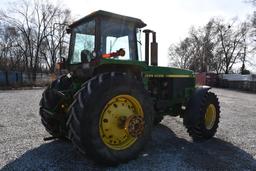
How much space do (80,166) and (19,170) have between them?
83 cm

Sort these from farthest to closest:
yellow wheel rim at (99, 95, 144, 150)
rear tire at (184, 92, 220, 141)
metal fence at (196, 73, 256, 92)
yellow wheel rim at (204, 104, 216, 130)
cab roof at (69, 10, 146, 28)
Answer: metal fence at (196, 73, 256, 92)
yellow wheel rim at (204, 104, 216, 130)
rear tire at (184, 92, 220, 141)
cab roof at (69, 10, 146, 28)
yellow wheel rim at (99, 95, 144, 150)

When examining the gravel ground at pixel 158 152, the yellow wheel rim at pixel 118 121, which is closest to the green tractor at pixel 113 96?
the yellow wheel rim at pixel 118 121

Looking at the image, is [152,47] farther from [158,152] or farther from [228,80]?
[228,80]

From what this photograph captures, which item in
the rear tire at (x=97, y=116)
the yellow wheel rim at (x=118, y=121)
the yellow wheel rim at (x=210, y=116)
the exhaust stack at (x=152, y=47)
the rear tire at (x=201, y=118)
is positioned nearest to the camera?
the rear tire at (x=97, y=116)

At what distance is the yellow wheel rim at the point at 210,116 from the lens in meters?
5.32

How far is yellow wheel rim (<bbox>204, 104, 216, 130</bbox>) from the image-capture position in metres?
5.32

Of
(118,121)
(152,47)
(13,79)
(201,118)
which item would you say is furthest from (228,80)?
(118,121)

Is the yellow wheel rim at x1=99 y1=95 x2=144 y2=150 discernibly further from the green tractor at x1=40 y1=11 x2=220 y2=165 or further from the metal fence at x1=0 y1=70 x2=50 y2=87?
the metal fence at x1=0 y1=70 x2=50 y2=87

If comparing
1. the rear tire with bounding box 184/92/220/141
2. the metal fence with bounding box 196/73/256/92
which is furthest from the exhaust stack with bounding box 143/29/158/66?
the metal fence with bounding box 196/73/256/92

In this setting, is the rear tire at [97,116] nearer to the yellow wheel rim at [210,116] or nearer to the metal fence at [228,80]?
the yellow wheel rim at [210,116]

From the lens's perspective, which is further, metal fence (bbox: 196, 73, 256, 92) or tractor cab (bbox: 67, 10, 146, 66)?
metal fence (bbox: 196, 73, 256, 92)

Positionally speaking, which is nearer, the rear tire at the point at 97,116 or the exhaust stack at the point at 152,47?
→ the rear tire at the point at 97,116

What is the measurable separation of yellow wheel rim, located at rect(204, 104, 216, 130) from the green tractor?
0.02m

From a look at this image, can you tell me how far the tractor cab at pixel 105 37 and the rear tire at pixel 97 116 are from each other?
1.51 ft
